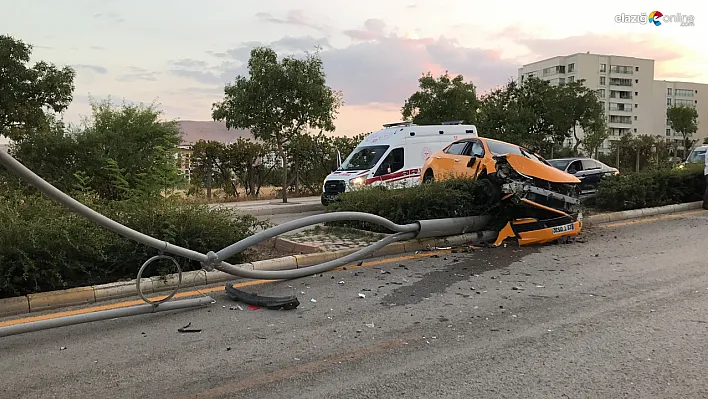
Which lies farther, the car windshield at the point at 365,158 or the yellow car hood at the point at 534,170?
the car windshield at the point at 365,158

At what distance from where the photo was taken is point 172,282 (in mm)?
6125

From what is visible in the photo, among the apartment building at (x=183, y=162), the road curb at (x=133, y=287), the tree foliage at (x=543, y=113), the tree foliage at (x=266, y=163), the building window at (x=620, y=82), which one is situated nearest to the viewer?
the road curb at (x=133, y=287)

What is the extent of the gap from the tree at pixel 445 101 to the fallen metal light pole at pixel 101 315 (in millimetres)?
25526

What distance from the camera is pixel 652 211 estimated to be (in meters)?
12.6

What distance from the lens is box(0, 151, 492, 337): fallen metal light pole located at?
4.16 meters

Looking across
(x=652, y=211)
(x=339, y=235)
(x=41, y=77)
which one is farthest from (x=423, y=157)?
(x=41, y=77)

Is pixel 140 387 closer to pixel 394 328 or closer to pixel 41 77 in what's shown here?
pixel 394 328

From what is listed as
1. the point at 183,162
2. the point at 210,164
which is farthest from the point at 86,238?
the point at 210,164

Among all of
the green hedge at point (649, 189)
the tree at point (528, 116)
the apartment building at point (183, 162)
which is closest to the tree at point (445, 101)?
the tree at point (528, 116)

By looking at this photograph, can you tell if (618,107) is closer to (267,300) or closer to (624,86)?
(624,86)

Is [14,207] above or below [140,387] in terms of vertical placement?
above

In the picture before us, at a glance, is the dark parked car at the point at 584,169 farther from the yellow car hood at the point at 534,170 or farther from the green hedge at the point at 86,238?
the green hedge at the point at 86,238

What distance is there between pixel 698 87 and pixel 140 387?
14514 centimetres

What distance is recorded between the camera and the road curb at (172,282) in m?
5.36
